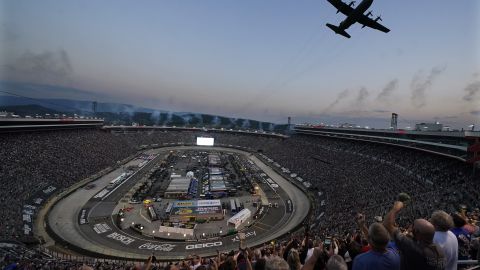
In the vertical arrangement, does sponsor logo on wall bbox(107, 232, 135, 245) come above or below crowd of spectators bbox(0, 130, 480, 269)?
below

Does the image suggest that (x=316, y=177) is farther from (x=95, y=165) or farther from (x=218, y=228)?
(x=95, y=165)

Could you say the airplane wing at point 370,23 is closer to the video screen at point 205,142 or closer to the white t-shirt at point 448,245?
the white t-shirt at point 448,245

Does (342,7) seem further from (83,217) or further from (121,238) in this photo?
(83,217)

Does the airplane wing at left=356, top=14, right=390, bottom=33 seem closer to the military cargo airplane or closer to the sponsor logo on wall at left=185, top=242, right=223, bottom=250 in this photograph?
the military cargo airplane

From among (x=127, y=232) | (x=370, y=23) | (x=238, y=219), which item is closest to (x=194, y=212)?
(x=238, y=219)

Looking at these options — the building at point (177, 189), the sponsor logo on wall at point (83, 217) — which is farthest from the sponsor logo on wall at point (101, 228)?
the building at point (177, 189)

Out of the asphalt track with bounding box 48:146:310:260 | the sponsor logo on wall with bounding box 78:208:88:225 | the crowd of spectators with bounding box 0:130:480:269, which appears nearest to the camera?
the crowd of spectators with bounding box 0:130:480:269

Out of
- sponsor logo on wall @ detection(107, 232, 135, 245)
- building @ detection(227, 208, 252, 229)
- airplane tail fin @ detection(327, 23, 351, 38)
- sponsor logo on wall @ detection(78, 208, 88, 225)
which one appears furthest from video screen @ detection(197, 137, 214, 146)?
airplane tail fin @ detection(327, 23, 351, 38)
